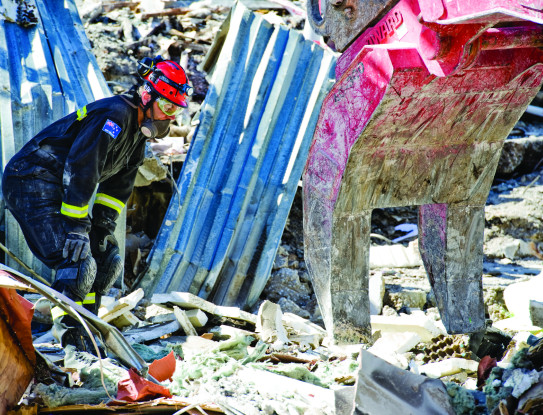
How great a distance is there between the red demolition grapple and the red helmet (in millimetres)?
1262

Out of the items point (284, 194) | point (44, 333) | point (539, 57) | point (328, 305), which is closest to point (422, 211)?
point (328, 305)

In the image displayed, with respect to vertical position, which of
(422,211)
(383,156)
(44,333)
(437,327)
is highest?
(383,156)

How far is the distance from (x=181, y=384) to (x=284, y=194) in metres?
2.80

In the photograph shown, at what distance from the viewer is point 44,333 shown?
4.38 meters

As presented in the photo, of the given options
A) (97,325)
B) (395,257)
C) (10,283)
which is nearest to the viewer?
(10,283)

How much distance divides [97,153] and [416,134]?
196 cm

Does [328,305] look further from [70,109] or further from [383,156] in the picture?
[70,109]

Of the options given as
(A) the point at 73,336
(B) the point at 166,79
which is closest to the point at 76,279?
(A) the point at 73,336

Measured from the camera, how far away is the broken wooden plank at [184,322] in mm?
4477

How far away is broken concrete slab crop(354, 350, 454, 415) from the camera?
2564 millimetres

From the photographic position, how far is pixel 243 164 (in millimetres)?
5691

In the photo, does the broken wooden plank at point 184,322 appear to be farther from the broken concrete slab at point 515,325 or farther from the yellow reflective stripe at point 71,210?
the broken concrete slab at point 515,325

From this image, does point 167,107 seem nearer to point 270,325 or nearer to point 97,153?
point 97,153

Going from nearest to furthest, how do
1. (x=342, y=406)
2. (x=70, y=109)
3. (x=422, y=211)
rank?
1. (x=342, y=406)
2. (x=422, y=211)
3. (x=70, y=109)
